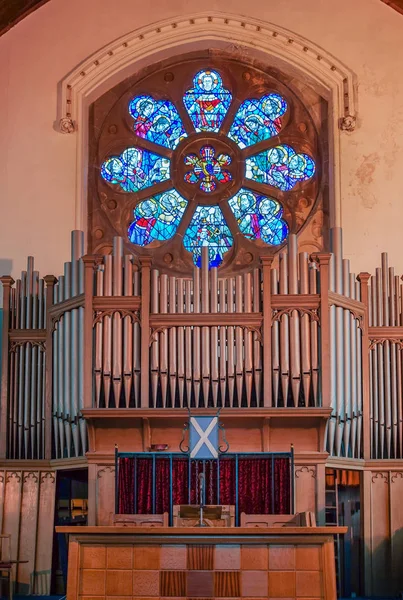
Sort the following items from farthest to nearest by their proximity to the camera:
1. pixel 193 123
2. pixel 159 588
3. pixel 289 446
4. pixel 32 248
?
pixel 193 123 < pixel 32 248 < pixel 289 446 < pixel 159 588

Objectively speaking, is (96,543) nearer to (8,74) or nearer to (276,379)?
(276,379)

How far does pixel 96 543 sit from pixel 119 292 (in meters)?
4.91

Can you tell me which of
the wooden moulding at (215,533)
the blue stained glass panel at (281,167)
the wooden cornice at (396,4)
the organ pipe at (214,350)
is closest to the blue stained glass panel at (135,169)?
the blue stained glass panel at (281,167)

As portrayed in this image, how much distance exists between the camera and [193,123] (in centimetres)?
1762

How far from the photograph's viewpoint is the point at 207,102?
17.7 m

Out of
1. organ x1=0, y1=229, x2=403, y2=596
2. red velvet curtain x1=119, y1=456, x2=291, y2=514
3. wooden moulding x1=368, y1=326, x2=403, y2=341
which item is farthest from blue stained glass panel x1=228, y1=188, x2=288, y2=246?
red velvet curtain x1=119, y1=456, x2=291, y2=514

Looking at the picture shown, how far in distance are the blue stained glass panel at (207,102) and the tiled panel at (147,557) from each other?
858 centimetres

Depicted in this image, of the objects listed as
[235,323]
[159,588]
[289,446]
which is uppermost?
[235,323]

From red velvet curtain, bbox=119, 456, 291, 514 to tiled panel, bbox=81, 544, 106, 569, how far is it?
335cm

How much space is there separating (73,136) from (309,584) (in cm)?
868

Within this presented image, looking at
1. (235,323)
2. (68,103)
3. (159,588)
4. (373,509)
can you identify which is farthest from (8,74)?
(159,588)

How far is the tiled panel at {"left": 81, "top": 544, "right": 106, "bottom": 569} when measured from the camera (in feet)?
34.0

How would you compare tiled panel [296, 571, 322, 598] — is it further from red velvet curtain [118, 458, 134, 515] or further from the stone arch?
the stone arch

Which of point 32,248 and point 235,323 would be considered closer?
point 235,323
